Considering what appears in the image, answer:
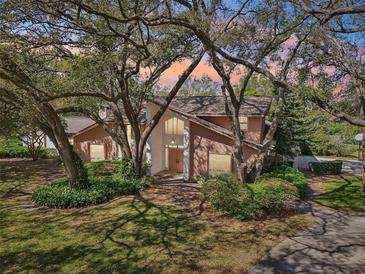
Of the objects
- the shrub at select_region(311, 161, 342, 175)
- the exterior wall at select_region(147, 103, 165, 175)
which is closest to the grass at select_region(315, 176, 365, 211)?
the shrub at select_region(311, 161, 342, 175)

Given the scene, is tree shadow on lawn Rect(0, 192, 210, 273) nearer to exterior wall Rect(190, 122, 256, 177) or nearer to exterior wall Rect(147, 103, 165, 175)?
exterior wall Rect(190, 122, 256, 177)

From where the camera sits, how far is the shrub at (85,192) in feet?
55.7

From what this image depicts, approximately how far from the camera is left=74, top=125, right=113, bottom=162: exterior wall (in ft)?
98.5

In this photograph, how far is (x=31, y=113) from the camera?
16.3 metres

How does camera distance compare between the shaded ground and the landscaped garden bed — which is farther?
the landscaped garden bed

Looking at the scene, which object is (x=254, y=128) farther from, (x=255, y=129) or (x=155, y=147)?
(x=155, y=147)

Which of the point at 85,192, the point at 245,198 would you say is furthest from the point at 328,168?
the point at 85,192

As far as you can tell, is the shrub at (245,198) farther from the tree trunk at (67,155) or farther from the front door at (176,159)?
the front door at (176,159)

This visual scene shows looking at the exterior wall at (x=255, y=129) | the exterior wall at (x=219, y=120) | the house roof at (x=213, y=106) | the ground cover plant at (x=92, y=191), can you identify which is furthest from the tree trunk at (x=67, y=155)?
the exterior wall at (x=255, y=129)

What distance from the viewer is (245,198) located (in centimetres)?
1530

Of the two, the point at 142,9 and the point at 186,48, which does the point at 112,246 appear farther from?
the point at 186,48

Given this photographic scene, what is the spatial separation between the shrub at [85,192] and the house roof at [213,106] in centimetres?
780

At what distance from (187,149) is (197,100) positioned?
4.99 metres

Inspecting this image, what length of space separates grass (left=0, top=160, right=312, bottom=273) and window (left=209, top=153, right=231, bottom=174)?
8.34 meters
